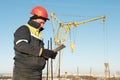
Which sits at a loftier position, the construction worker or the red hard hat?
the red hard hat

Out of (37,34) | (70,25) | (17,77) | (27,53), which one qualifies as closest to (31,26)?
(37,34)

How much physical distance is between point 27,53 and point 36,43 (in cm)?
24

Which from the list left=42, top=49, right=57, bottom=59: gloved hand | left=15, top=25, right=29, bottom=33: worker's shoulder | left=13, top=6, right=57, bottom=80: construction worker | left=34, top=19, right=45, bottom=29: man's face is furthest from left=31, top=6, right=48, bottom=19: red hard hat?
left=42, top=49, right=57, bottom=59: gloved hand

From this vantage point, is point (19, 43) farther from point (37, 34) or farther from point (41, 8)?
point (41, 8)

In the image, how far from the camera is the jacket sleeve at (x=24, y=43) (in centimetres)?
469

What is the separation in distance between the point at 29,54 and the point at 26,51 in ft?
0.26

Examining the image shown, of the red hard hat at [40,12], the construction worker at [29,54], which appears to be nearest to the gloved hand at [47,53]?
the construction worker at [29,54]

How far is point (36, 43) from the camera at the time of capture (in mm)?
4875

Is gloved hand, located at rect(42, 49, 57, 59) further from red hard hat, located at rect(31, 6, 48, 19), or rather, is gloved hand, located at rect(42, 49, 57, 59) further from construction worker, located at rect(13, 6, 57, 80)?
red hard hat, located at rect(31, 6, 48, 19)

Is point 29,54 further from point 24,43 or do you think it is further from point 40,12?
point 40,12

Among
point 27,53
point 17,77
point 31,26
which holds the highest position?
point 31,26

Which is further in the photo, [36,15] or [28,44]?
[36,15]

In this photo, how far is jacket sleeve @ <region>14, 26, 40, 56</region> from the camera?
15.4 feet

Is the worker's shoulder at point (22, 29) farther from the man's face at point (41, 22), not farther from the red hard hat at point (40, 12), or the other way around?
the red hard hat at point (40, 12)
